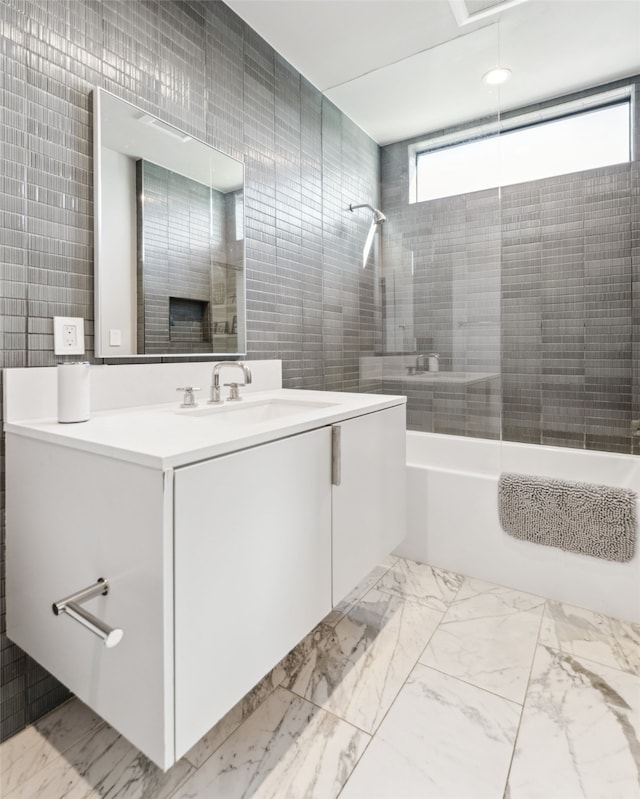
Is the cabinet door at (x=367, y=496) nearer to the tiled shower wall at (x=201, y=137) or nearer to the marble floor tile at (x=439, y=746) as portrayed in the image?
the marble floor tile at (x=439, y=746)

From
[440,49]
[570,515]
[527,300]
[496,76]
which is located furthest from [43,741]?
[496,76]

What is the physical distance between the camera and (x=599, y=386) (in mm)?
2475

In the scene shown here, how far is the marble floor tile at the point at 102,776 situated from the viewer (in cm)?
100

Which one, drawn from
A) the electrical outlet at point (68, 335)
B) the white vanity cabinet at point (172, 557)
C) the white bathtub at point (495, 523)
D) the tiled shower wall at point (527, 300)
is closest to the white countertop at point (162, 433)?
the white vanity cabinet at point (172, 557)

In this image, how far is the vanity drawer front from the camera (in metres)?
0.77

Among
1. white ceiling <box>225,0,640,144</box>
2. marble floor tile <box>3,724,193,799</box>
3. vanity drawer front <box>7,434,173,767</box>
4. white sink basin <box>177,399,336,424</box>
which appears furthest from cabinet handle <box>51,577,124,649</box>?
white ceiling <box>225,0,640,144</box>

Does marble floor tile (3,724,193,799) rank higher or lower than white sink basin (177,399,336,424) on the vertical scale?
lower

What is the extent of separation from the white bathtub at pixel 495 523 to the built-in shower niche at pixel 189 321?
45.3 inches

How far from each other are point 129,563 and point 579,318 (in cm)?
257

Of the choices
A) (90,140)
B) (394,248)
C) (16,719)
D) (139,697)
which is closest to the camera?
(139,697)

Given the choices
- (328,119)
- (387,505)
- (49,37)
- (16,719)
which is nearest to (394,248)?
(328,119)

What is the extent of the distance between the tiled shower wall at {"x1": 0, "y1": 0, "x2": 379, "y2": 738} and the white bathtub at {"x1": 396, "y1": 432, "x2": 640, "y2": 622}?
2.43 ft

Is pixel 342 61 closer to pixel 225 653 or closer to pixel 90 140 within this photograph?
pixel 90 140

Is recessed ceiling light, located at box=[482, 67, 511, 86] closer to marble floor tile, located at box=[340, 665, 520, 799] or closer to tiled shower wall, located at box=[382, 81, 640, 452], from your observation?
tiled shower wall, located at box=[382, 81, 640, 452]
